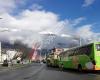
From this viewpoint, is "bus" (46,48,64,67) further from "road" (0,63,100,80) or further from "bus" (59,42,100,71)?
"road" (0,63,100,80)

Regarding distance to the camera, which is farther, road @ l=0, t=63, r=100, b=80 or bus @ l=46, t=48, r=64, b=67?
bus @ l=46, t=48, r=64, b=67

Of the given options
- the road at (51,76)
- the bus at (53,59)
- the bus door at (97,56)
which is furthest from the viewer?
the bus at (53,59)

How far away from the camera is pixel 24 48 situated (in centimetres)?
17925

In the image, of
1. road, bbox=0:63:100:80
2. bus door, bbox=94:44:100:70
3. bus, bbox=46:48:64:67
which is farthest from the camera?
bus, bbox=46:48:64:67

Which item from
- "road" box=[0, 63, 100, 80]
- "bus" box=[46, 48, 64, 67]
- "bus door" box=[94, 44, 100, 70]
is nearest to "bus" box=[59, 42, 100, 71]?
"bus door" box=[94, 44, 100, 70]

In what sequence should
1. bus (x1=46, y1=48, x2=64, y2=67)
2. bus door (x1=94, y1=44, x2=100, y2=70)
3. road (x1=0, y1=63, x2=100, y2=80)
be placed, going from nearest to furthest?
road (x1=0, y1=63, x2=100, y2=80) → bus door (x1=94, y1=44, x2=100, y2=70) → bus (x1=46, y1=48, x2=64, y2=67)

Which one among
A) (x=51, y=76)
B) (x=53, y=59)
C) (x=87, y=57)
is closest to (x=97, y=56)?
(x=87, y=57)

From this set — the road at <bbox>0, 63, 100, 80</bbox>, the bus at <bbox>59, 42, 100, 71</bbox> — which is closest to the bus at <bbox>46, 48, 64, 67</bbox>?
the bus at <bbox>59, 42, 100, 71</bbox>

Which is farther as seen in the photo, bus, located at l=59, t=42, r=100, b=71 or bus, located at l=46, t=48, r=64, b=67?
bus, located at l=46, t=48, r=64, b=67

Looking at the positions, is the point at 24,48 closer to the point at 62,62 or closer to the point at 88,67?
the point at 62,62

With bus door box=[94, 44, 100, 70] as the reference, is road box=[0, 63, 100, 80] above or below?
below

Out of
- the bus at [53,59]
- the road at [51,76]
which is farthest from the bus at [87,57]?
the bus at [53,59]

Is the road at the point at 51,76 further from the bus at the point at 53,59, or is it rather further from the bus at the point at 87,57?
the bus at the point at 53,59

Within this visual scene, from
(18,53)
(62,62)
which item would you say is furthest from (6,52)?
(62,62)
